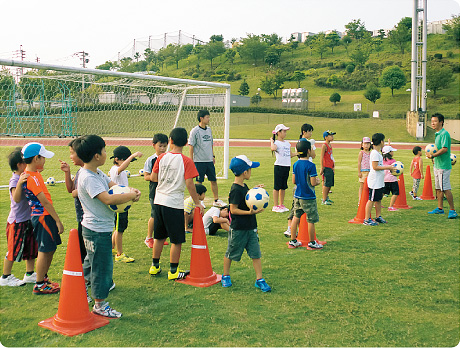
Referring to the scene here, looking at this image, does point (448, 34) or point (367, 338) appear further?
point (448, 34)

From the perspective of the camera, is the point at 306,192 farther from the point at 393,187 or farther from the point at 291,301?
the point at 393,187

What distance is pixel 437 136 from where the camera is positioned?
8.83 metres

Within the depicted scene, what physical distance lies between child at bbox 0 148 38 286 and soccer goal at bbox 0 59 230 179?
952 cm

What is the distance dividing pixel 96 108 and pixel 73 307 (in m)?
17.4

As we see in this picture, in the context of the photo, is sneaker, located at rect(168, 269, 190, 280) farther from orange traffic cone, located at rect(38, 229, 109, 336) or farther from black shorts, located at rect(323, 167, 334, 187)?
black shorts, located at rect(323, 167, 334, 187)

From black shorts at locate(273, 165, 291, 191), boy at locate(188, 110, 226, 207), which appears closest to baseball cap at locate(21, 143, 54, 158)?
boy at locate(188, 110, 226, 207)

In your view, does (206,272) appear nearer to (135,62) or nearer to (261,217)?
(261,217)

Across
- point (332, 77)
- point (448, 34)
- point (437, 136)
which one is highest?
point (448, 34)

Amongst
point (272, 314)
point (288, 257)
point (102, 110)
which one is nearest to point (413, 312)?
point (272, 314)

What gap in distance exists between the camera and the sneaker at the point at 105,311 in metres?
4.17

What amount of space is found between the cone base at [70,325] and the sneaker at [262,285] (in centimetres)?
173

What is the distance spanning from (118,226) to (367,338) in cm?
350

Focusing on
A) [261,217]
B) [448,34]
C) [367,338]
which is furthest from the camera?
[448,34]

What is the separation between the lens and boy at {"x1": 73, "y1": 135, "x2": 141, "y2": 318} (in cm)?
411
